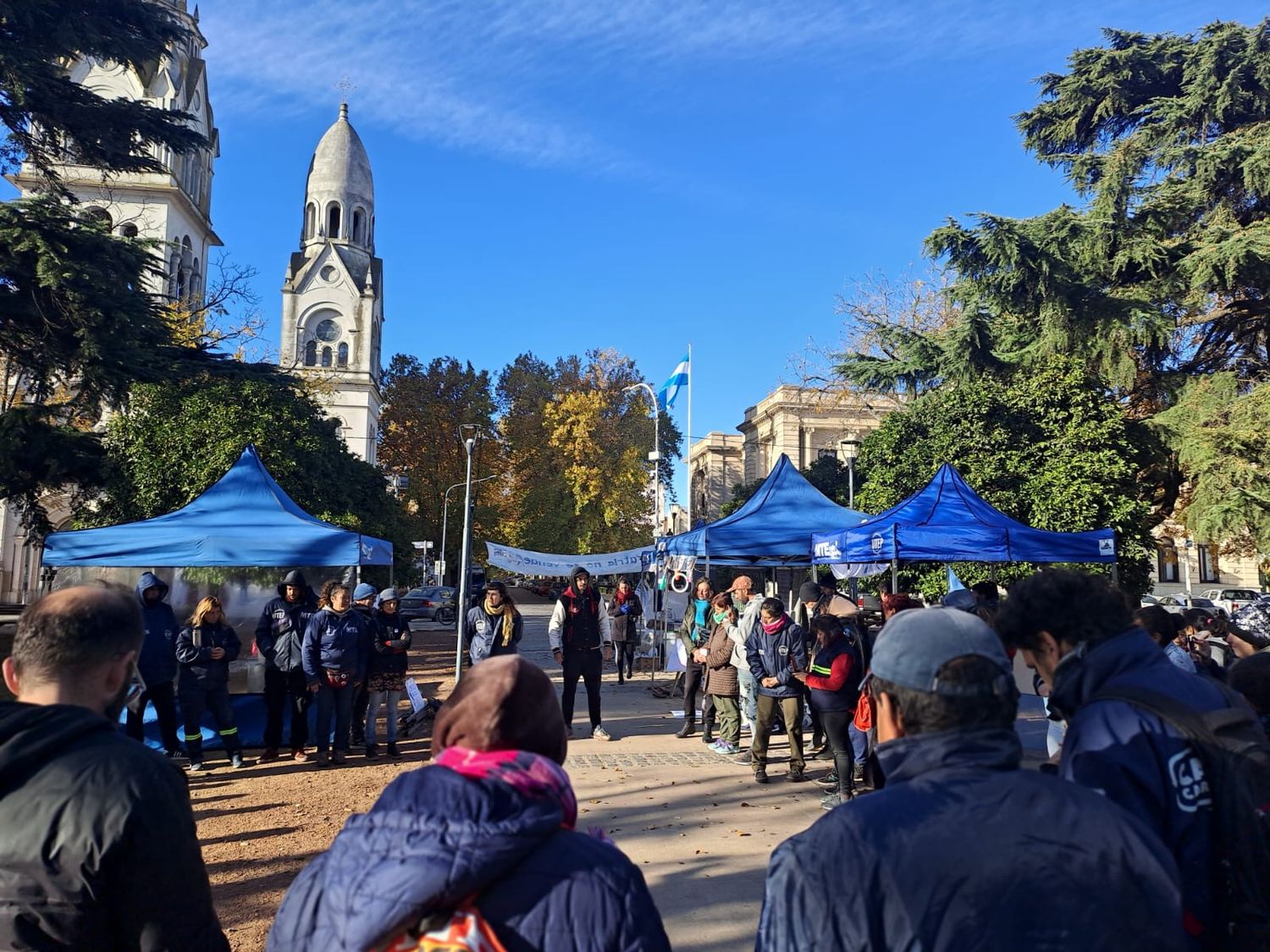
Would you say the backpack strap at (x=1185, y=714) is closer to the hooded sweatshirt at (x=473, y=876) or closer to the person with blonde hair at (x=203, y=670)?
the hooded sweatshirt at (x=473, y=876)

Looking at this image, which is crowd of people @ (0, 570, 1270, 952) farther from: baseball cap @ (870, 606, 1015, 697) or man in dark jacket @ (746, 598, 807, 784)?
man in dark jacket @ (746, 598, 807, 784)

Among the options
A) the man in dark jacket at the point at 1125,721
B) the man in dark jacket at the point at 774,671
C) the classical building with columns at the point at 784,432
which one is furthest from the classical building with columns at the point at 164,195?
the man in dark jacket at the point at 1125,721

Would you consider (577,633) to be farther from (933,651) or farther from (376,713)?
(933,651)

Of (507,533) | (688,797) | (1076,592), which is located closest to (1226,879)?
(1076,592)

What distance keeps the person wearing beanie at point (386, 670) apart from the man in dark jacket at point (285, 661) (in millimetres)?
674

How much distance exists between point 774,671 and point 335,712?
4.63 metres

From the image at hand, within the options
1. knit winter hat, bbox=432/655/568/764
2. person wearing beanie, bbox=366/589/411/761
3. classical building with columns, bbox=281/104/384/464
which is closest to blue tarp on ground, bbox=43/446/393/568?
person wearing beanie, bbox=366/589/411/761

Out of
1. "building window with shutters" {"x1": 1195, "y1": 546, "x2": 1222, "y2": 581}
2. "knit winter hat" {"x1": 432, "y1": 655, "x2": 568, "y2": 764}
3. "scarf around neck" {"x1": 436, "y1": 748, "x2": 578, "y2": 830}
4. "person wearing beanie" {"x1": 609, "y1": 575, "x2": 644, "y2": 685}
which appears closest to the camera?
"scarf around neck" {"x1": 436, "y1": 748, "x2": 578, "y2": 830}

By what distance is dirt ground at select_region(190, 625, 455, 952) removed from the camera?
18.1 feet

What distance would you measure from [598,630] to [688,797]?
116 inches

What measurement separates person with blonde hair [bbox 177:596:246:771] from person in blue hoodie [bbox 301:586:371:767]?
796 millimetres

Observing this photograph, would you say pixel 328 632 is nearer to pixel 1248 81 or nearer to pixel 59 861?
pixel 59 861

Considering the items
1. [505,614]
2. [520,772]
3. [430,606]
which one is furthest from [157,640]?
[430,606]

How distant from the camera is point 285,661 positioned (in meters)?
9.34
